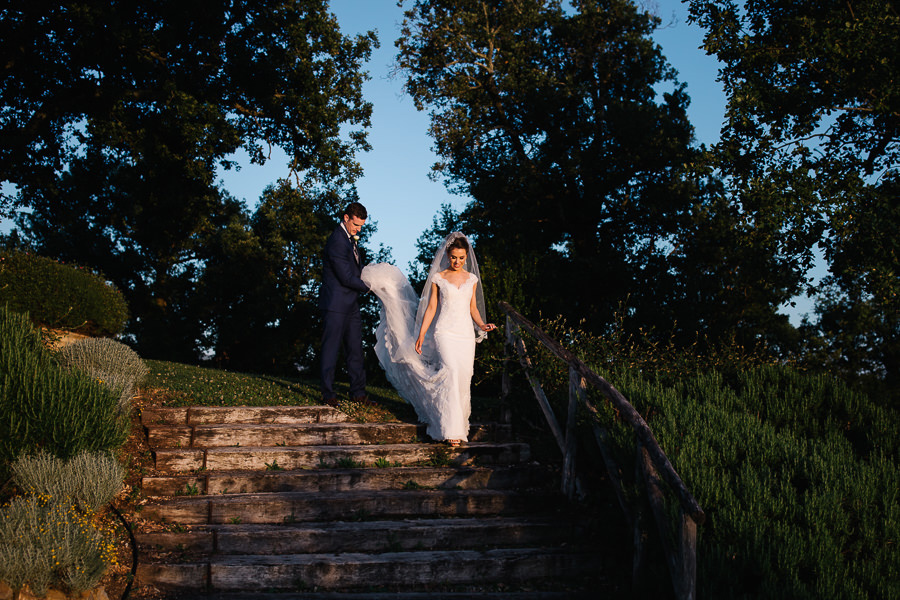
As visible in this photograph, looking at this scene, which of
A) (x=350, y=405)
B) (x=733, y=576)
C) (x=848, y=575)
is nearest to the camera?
(x=733, y=576)

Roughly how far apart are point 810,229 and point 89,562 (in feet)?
39.1

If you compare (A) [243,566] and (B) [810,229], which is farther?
(B) [810,229]

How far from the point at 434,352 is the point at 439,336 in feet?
1.12

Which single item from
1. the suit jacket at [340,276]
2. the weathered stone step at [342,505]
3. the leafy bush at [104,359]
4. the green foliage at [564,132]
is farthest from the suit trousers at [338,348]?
the green foliage at [564,132]

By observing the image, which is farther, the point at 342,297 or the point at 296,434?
the point at 342,297

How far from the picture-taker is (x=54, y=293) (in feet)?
45.8

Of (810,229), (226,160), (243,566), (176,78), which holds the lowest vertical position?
(243,566)

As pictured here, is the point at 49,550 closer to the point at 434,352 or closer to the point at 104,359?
the point at 434,352

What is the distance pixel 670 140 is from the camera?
2142 centimetres

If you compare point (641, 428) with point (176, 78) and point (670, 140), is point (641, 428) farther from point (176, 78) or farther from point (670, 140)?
point (670, 140)

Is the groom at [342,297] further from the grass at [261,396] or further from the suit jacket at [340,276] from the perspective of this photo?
the grass at [261,396]

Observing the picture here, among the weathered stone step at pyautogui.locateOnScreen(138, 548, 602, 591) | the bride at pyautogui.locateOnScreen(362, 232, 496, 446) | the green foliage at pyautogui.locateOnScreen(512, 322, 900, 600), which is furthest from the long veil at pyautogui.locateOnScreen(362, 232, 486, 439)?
the weathered stone step at pyautogui.locateOnScreen(138, 548, 602, 591)

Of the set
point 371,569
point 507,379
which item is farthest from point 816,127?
point 371,569

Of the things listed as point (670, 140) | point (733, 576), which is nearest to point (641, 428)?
point (733, 576)
